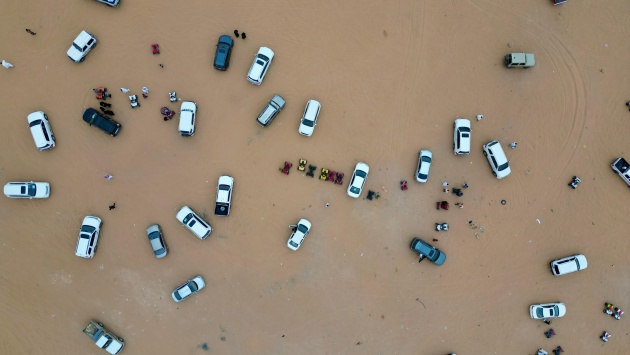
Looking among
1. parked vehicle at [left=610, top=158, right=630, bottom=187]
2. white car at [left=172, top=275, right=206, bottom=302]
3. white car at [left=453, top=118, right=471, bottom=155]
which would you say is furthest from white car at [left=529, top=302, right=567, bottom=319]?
white car at [left=172, top=275, right=206, bottom=302]

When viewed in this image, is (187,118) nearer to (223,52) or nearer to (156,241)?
(223,52)

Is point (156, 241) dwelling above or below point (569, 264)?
below

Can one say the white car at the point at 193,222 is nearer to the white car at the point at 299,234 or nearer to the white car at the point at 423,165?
the white car at the point at 299,234

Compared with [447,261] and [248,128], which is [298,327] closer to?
[447,261]

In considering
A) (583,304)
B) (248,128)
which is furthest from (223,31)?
(583,304)

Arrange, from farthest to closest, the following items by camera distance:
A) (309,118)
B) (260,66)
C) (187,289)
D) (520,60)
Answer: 1. (520,60)
2. (309,118)
3. (260,66)
4. (187,289)

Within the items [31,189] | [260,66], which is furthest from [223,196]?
[31,189]

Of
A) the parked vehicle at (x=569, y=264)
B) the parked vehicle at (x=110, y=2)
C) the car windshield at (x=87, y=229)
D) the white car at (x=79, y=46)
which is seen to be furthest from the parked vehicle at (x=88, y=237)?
the parked vehicle at (x=569, y=264)

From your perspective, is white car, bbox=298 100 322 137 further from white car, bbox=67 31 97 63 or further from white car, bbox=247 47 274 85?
white car, bbox=67 31 97 63
